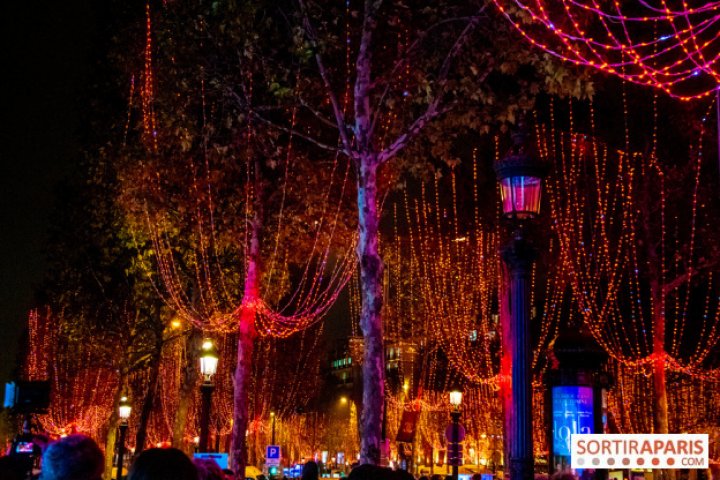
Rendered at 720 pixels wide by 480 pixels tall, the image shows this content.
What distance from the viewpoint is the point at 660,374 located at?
2755cm

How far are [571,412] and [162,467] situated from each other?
777 centimetres

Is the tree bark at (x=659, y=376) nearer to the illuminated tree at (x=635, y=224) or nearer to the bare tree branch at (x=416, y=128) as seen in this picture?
the illuminated tree at (x=635, y=224)

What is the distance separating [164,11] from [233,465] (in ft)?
38.3

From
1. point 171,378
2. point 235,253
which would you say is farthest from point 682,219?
point 171,378

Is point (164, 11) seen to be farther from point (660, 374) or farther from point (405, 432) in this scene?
point (660, 374)

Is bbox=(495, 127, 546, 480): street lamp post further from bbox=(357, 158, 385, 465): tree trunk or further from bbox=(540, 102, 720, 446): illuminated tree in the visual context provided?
bbox=(540, 102, 720, 446): illuminated tree

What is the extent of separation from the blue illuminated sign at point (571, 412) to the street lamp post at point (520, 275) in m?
1.86

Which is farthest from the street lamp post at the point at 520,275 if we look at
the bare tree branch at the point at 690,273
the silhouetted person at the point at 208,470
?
the bare tree branch at the point at 690,273

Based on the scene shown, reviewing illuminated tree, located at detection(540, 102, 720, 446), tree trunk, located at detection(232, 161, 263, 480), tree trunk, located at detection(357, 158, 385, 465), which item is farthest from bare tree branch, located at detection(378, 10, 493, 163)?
illuminated tree, located at detection(540, 102, 720, 446)

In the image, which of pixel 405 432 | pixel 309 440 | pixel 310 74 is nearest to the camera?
pixel 310 74

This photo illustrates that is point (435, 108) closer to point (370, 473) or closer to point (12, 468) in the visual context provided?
point (12, 468)

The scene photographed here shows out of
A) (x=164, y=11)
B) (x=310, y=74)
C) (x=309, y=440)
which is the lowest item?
(x=309, y=440)

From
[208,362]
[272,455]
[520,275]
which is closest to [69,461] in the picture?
[520,275]

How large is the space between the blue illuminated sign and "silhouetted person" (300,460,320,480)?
3506mm
